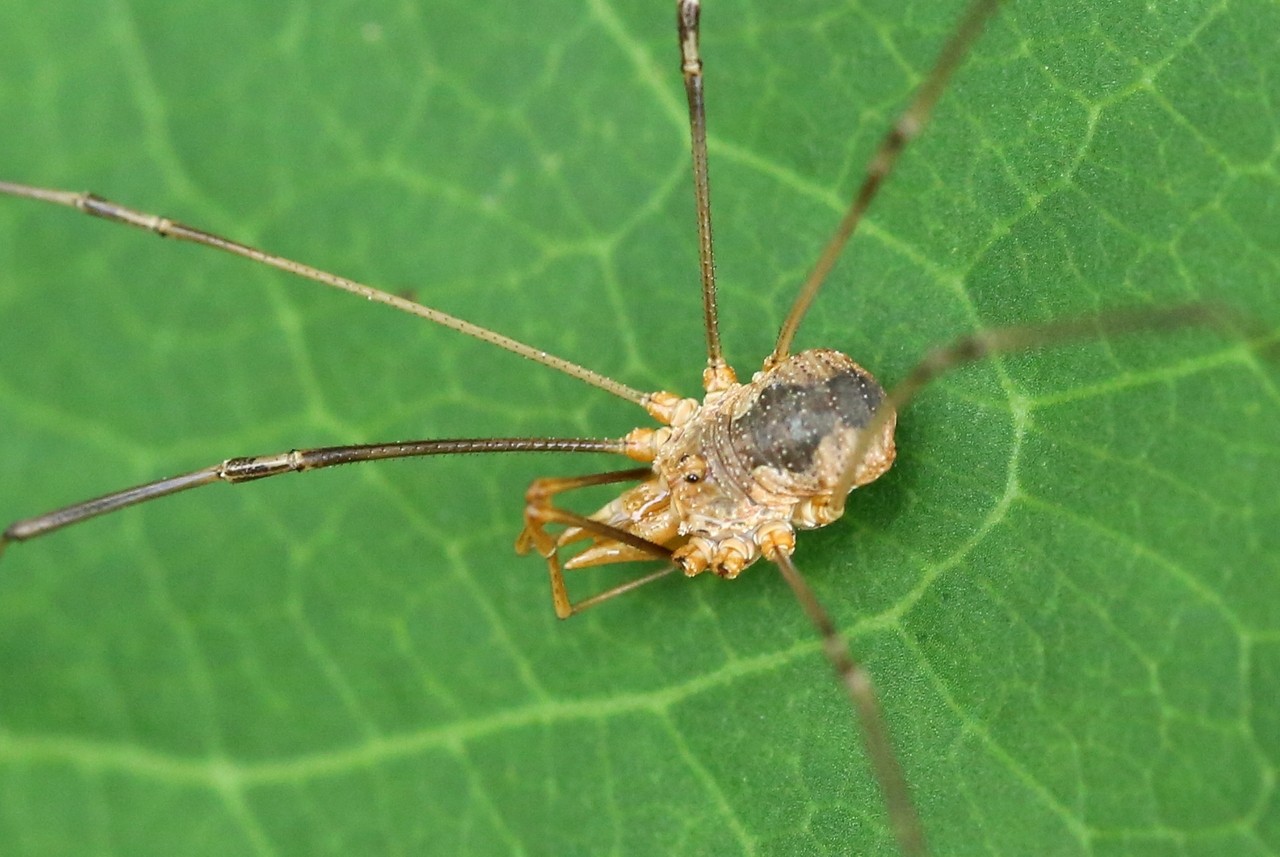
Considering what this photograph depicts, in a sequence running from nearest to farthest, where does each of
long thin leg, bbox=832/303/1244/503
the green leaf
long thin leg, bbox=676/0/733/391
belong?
long thin leg, bbox=832/303/1244/503
the green leaf
long thin leg, bbox=676/0/733/391

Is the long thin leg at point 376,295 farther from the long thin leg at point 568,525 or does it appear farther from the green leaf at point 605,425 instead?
the long thin leg at point 568,525

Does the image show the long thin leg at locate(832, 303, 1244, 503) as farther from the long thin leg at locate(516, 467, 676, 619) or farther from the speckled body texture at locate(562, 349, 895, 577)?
the long thin leg at locate(516, 467, 676, 619)

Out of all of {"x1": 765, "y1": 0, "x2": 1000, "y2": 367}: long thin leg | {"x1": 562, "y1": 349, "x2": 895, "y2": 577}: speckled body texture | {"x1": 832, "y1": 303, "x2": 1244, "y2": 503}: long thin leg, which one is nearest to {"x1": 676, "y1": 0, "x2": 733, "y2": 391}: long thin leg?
{"x1": 562, "y1": 349, "x2": 895, "y2": 577}: speckled body texture

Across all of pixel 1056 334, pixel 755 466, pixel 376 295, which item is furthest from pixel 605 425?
pixel 1056 334

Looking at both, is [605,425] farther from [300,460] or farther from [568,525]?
[300,460]

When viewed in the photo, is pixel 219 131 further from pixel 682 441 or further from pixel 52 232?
pixel 682 441
